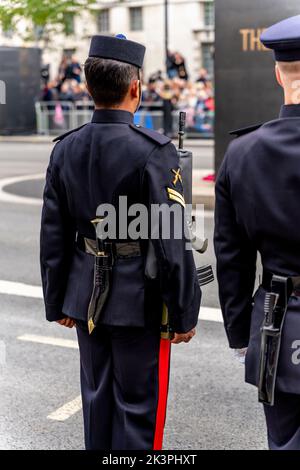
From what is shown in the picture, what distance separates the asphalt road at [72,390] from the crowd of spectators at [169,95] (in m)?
16.1

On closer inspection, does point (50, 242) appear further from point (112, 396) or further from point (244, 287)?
point (244, 287)

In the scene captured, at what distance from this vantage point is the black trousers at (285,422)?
255cm

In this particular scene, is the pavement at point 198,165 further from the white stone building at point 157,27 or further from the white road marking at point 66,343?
the white stone building at point 157,27

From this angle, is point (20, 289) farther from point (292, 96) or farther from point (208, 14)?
point (208, 14)

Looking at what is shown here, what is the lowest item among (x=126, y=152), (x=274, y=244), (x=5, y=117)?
(x=5, y=117)

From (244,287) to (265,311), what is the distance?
157mm

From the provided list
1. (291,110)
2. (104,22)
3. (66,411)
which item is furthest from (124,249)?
(104,22)

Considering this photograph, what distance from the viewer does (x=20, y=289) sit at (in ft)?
22.4

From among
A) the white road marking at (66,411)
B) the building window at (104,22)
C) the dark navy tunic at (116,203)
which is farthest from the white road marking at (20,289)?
the building window at (104,22)

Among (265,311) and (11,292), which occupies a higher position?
(265,311)

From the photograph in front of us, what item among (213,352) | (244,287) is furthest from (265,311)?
(213,352)

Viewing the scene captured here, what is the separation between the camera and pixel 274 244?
8.48ft

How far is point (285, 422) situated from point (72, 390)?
2.25 metres

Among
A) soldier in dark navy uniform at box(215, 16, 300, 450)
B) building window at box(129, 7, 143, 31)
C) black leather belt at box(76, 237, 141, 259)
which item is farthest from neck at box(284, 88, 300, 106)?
building window at box(129, 7, 143, 31)
